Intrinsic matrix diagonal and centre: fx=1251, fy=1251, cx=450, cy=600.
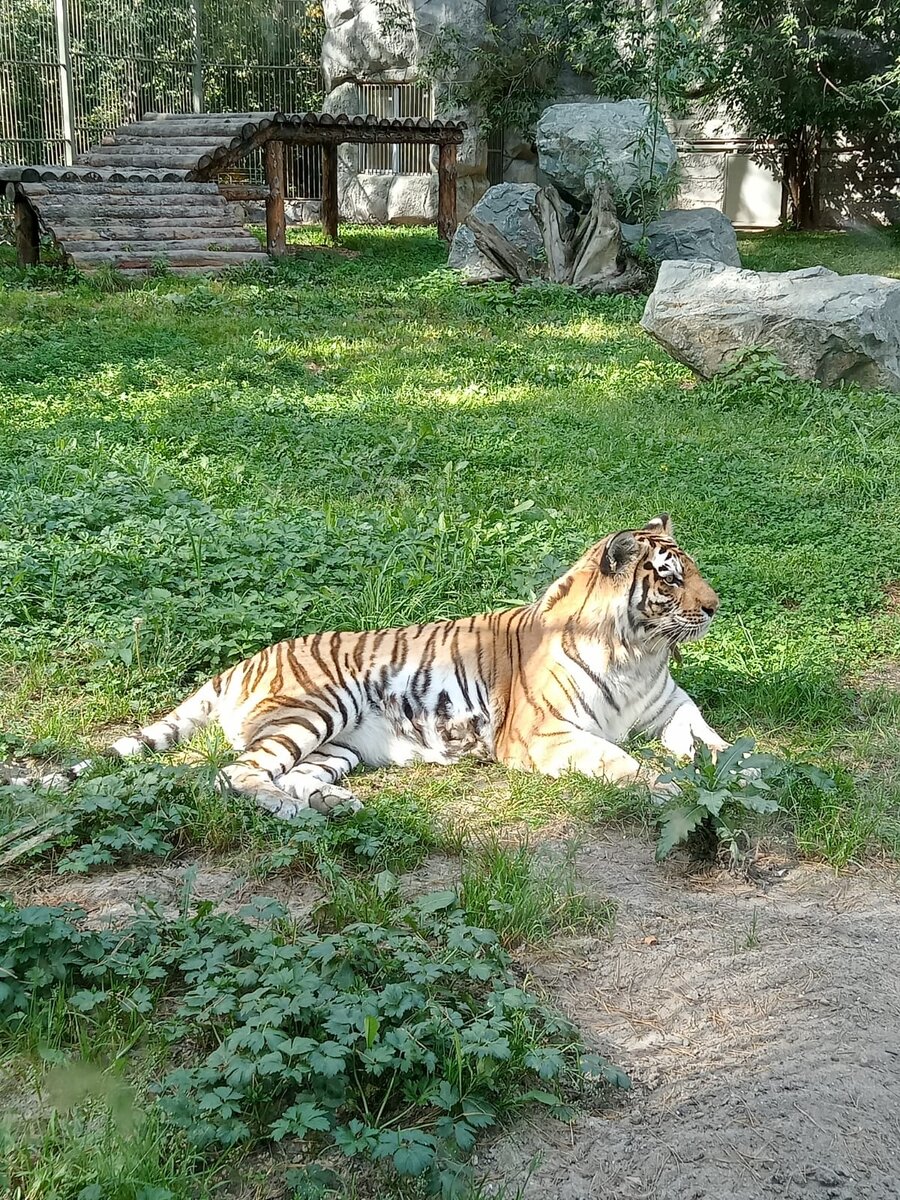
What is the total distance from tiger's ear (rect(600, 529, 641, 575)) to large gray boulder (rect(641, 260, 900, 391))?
18.6 feet

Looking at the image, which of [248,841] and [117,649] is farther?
[117,649]

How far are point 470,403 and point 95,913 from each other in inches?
244

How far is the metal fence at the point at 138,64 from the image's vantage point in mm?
16703

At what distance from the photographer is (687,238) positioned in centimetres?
1416

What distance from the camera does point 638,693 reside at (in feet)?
13.9

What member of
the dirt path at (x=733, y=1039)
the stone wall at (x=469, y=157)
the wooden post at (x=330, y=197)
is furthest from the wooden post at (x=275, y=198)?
the dirt path at (x=733, y=1039)

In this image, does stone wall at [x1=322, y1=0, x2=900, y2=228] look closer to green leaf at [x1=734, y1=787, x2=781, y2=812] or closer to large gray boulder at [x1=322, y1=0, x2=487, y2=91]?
large gray boulder at [x1=322, y1=0, x2=487, y2=91]

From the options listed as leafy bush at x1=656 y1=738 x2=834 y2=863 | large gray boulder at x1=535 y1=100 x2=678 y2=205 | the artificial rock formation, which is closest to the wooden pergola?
the artificial rock formation

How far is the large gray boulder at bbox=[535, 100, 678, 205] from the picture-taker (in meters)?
14.0

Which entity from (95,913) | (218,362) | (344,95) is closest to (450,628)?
(95,913)

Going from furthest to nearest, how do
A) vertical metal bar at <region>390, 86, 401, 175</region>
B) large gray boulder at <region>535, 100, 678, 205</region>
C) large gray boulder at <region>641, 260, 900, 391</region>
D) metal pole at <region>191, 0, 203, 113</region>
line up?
1. vertical metal bar at <region>390, 86, 401, 175</region>
2. metal pole at <region>191, 0, 203, 113</region>
3. large gray boulder at <region>535, 100, 678, 205</region>
4. large gray boulder at <region>641, 260, 900, 391</region>

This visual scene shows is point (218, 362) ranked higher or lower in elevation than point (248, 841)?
higher

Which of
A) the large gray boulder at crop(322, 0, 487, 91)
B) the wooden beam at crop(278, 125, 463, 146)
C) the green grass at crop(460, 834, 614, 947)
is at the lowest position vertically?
the green grass at crop(460, 834, 614, 947)

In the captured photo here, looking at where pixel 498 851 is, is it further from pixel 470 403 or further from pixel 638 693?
pixel 470 403
